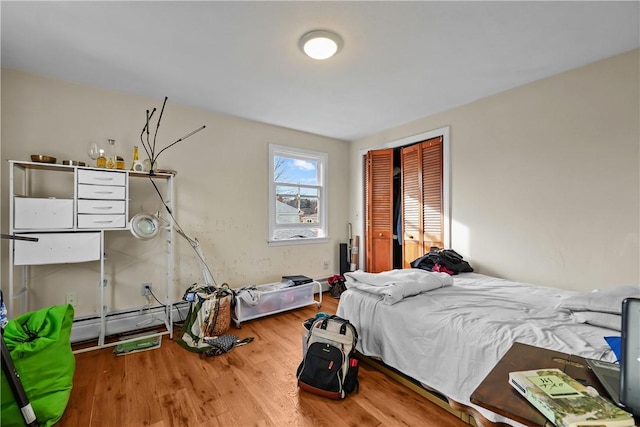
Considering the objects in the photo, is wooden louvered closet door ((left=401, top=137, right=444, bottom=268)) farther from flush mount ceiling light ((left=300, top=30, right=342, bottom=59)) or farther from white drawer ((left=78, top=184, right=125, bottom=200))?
white drawer ((left=78, top=184, right=125, bottom=200))

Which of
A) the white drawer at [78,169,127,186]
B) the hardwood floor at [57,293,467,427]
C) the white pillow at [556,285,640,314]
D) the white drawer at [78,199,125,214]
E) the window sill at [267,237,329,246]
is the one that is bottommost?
the hardwood floor at [57,293,467,427]

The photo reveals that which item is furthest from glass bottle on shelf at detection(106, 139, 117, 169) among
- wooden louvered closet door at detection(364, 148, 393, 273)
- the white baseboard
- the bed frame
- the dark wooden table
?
wooden louvered closet door at detection(364, 148, 393, 273)

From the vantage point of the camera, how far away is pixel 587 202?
2361mm

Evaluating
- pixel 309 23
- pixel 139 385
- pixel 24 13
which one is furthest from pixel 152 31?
pixel 139 385

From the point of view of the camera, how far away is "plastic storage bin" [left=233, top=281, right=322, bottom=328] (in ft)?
10.1

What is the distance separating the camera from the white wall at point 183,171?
98.2 inches

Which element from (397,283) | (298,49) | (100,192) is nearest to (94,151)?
(100,192)

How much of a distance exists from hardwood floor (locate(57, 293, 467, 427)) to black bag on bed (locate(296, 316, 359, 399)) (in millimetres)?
66

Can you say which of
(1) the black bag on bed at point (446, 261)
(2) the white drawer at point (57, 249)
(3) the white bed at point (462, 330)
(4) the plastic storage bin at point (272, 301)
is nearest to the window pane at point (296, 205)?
(4) the plastic storage bin at point (272, 301)

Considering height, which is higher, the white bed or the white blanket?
the white blanket

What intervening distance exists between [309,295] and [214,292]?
1.26m

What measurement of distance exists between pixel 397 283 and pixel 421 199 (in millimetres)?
1821

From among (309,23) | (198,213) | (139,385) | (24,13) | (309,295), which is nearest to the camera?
(24,13)

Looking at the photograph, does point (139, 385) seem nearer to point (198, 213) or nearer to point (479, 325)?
point (198, 213)
